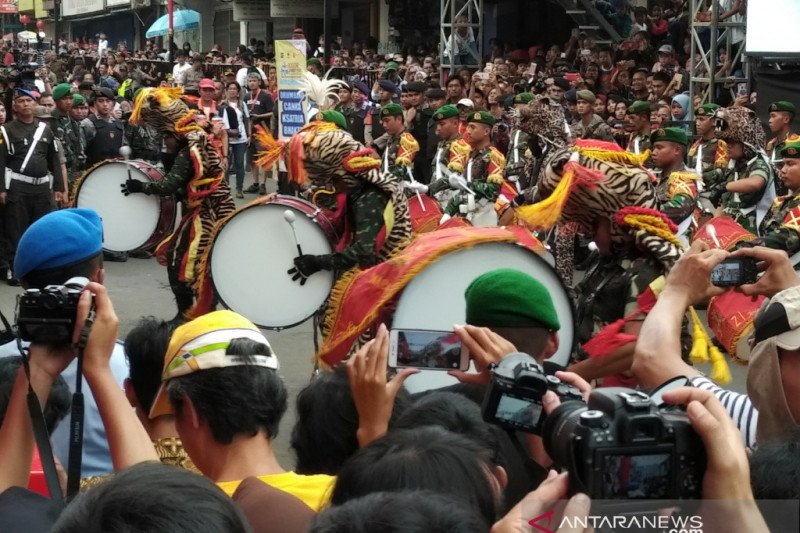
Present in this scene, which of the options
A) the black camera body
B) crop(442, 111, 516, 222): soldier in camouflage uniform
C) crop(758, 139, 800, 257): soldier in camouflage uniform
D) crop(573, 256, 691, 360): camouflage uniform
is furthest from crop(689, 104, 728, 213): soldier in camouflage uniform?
the black camera body

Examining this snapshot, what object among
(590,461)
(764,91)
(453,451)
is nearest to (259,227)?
(453,451)

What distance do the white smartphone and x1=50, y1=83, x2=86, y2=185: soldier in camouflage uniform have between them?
11.0 meters

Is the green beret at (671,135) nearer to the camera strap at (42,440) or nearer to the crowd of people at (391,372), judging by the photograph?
the crowd of people at (391,372)

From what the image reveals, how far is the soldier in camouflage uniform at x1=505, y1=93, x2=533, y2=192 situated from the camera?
1159 cm

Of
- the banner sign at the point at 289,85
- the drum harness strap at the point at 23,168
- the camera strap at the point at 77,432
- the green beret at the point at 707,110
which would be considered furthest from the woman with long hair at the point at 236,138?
the camera strap at the point at 77,432

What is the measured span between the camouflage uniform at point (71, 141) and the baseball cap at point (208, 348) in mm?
10742

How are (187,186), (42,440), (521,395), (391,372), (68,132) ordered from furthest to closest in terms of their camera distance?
(68,132) < (187,186) < (391,372) < (42,440) < (521,395)

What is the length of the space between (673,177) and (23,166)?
6.11 metres

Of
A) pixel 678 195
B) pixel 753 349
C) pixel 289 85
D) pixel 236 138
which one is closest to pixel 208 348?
pixel 753 349

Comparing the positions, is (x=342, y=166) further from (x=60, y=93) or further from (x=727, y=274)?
(x=60, y=93)

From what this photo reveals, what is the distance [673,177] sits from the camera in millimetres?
9305

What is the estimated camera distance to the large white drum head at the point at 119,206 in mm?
9508

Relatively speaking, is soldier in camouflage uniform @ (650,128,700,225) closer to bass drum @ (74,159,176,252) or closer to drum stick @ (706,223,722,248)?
drum stick @ (706,223,722,248)

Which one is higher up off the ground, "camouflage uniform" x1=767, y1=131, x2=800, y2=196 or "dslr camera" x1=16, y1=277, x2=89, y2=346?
"dslr camera" x1=16, y1=277, x2=89, y2=346
